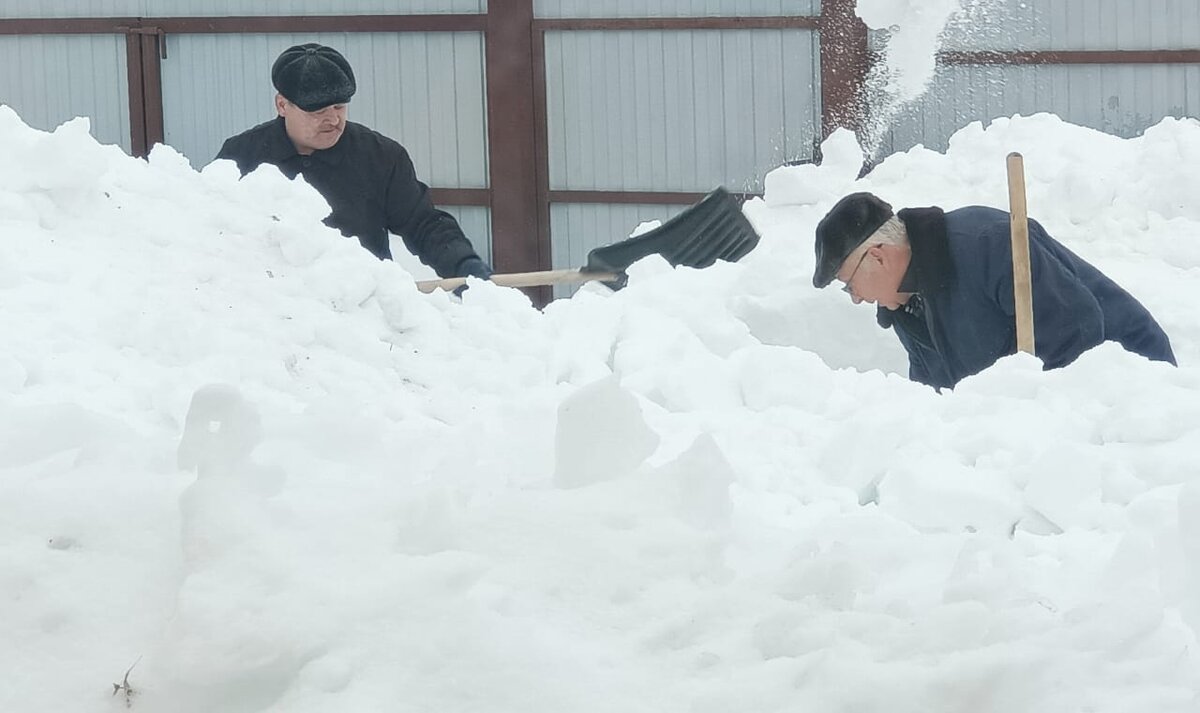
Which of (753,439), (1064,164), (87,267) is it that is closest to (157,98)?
(1064,164)

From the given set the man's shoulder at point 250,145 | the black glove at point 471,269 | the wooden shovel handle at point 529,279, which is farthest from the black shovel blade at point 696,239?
the man's shoulder at point 250,145

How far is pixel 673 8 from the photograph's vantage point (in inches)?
344

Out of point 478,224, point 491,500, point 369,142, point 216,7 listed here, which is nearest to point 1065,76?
point 478,224

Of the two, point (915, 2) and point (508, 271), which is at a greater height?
point (915, 2)

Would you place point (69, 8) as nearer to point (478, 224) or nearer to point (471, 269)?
point (478, 224)

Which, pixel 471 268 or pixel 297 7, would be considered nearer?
pixel 471 268

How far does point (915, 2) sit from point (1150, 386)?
5580 millimetres

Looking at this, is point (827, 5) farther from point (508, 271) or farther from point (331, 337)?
point (331, 337)

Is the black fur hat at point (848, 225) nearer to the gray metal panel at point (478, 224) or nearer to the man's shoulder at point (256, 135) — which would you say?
the man's shoulder at point (256, 135)

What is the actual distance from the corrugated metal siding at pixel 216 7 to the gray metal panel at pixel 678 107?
81cm

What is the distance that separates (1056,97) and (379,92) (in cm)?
412

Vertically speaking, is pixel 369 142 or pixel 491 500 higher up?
pixel 369 142

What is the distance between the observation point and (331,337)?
342 centimetres

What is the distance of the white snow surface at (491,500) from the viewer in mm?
1843
